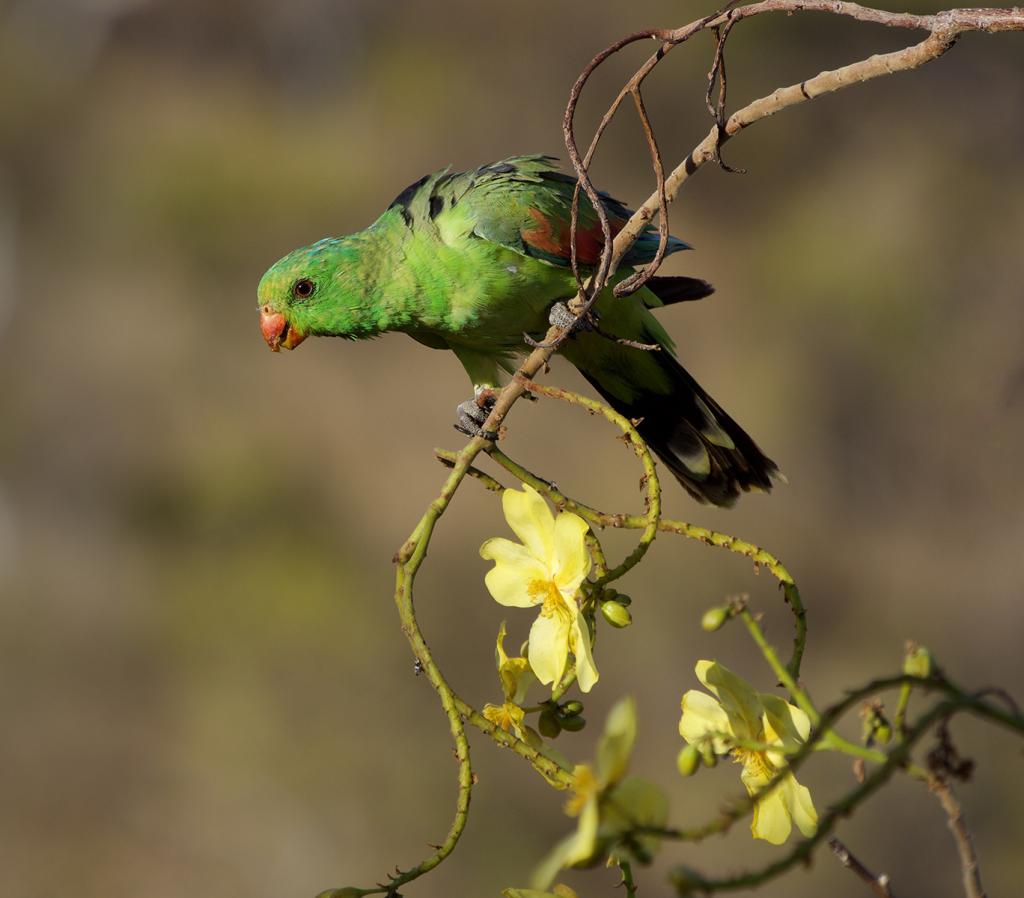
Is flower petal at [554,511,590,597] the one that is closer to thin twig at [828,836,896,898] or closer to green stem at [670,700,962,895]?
thin twig at [828,836,896,898]

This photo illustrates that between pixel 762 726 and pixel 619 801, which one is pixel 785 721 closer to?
pixel 762 726

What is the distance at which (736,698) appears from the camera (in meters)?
1.38

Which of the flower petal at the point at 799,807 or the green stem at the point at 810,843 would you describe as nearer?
the green stem at the point at 810,843

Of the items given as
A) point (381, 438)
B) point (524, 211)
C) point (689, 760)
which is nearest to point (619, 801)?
point (689, 760)

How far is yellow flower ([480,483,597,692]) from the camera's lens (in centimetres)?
151

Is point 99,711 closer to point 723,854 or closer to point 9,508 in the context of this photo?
point 9,508

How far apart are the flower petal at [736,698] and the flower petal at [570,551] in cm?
20

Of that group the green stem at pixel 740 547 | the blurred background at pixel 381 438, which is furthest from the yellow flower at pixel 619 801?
the blurred background at pixel 381 438

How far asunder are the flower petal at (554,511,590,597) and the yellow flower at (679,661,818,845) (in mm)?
192

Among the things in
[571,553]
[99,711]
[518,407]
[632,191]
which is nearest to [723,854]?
[518,407]

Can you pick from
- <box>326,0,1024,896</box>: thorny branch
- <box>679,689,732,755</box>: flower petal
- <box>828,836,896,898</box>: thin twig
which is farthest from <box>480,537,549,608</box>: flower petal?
<box>828,836,896,898</box>: thin twig

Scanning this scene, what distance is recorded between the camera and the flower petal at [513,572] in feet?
5.26

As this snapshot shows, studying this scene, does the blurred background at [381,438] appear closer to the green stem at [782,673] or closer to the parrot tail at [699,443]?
the parrot tail at [699,443]

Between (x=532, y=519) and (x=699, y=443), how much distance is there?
2113 mm
